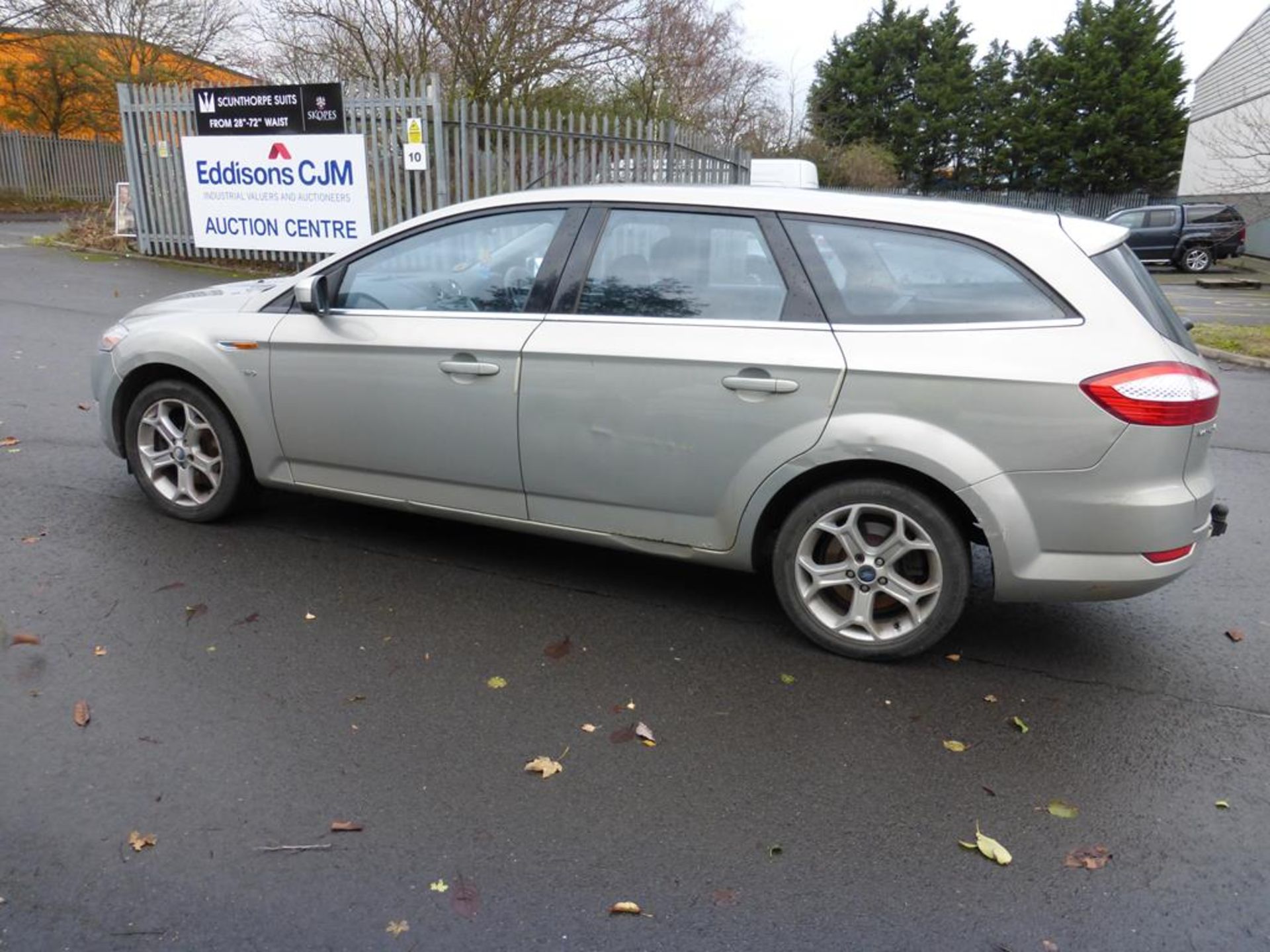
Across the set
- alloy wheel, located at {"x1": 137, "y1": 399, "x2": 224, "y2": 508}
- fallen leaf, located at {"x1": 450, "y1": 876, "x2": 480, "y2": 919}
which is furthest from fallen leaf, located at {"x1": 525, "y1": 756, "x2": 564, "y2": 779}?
alloy wheel, located at {"x1": 137, "y1": 399, "x2": 224, "y2": 508}

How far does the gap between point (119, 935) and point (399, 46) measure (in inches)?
677

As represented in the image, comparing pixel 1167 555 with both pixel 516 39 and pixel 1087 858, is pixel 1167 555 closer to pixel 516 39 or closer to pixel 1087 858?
pixel 1087 858

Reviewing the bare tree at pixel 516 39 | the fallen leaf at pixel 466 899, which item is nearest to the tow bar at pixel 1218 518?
the fallen leaf at pixel 466 899

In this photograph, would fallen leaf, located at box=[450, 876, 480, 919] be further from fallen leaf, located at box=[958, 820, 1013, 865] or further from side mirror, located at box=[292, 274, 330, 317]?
side mirror, located at box=[292, 274, 330, 317]

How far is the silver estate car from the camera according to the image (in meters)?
3.37

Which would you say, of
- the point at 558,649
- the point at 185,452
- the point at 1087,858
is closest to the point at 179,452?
the point at 185,452

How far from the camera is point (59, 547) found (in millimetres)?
4535

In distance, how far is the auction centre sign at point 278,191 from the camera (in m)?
12.8

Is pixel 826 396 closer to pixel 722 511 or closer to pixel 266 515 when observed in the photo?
pixel 722 511

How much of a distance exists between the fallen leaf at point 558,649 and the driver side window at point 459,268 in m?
1.36

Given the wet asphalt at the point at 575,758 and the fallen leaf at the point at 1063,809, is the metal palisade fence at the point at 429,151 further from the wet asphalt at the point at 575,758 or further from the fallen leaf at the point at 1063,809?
the fallen leaf at the point at 1063,809

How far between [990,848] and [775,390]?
165cm

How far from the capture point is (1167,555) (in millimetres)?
3420

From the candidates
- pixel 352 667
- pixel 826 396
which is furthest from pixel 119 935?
pixel 826 396
